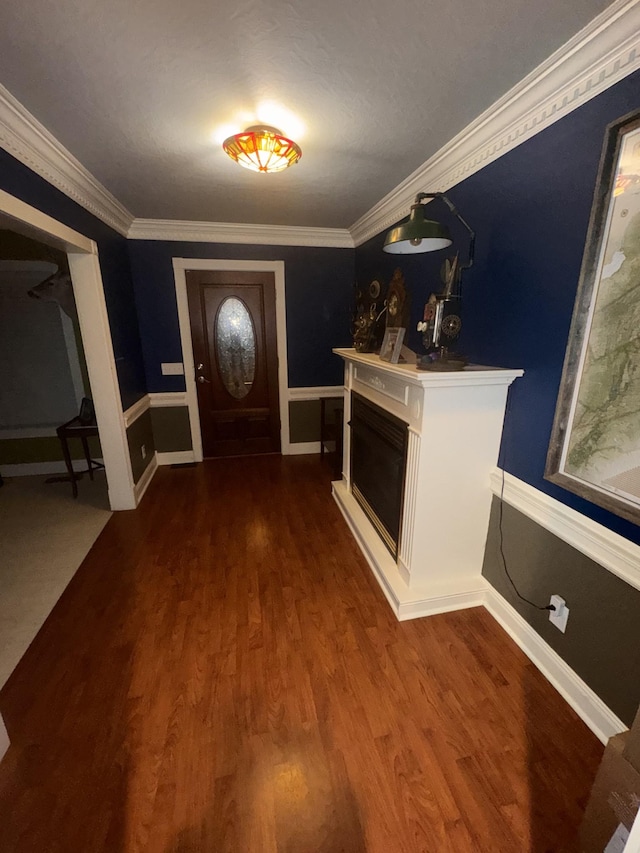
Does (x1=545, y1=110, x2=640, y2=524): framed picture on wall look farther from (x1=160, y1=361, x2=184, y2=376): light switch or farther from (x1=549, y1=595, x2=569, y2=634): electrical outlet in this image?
(x1=160, y1=361, x2=184, y2=376): light switch

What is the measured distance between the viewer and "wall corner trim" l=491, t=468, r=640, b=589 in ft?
3.88

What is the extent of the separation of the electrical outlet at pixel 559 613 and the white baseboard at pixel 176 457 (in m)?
3.42

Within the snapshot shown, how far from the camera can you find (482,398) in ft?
5.57

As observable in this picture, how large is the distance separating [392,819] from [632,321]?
1.72 meters

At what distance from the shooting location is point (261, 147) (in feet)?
5.59

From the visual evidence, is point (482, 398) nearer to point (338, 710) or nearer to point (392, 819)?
point (338, 710)

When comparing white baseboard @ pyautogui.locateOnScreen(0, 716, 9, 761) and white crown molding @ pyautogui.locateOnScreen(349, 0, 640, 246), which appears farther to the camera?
white baseboard @ pyautogui.locateOnScreen(0, 716, 9, 761)

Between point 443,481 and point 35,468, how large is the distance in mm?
3902

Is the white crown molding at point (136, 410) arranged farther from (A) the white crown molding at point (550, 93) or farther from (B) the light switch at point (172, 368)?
(A) the white crown molding at point (550, 93)

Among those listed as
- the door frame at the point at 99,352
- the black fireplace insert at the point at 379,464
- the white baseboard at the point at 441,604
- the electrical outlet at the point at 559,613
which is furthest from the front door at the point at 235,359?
the electrical outlet at the point at 559,613

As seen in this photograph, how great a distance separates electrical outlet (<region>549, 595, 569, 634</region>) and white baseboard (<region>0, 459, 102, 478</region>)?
3947 millimetres

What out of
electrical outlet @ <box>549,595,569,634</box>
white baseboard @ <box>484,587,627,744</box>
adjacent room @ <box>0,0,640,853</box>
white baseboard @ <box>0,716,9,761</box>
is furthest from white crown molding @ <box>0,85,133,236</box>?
white baseboard @ <box>484,587,627,744</box>

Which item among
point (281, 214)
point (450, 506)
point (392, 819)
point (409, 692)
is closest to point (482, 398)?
point (450, 506)

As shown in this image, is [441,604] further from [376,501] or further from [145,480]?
[145,480]
